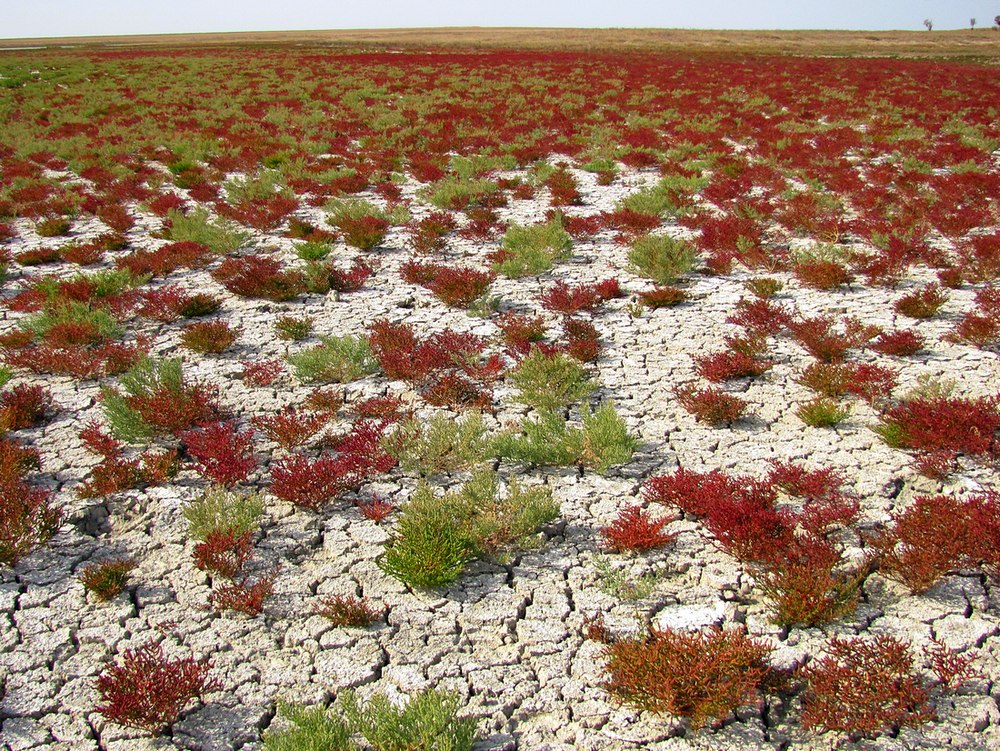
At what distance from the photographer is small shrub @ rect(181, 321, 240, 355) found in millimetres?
7598

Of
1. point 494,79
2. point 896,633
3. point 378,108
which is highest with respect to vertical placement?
point 494,79

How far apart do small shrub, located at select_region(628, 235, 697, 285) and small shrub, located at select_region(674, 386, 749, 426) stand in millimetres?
3660

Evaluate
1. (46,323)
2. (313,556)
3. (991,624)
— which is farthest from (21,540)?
(991,624)

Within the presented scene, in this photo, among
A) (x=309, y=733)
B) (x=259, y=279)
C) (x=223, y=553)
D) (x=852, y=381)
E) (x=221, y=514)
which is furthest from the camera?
(x=259, y=279)

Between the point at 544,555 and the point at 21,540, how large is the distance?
371 cm

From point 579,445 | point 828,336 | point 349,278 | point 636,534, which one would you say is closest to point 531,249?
point 349,278

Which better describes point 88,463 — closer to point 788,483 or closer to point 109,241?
point 788,483

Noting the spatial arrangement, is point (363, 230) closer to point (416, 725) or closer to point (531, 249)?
point (531, 249)

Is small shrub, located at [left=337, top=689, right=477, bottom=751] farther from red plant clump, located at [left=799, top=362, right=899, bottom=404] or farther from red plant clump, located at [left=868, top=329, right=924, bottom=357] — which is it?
red plant clump, located at [left=868, top=329, right=924, bottom=357]

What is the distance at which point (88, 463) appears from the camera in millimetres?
5578

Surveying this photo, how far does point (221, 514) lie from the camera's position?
15.6 ft

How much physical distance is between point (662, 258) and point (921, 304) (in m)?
3.39

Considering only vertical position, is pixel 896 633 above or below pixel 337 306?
below

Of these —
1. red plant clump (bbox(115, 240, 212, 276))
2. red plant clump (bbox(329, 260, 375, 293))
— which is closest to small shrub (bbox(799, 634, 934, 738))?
red plant clump (bbox(329, 260, 375, 293))
